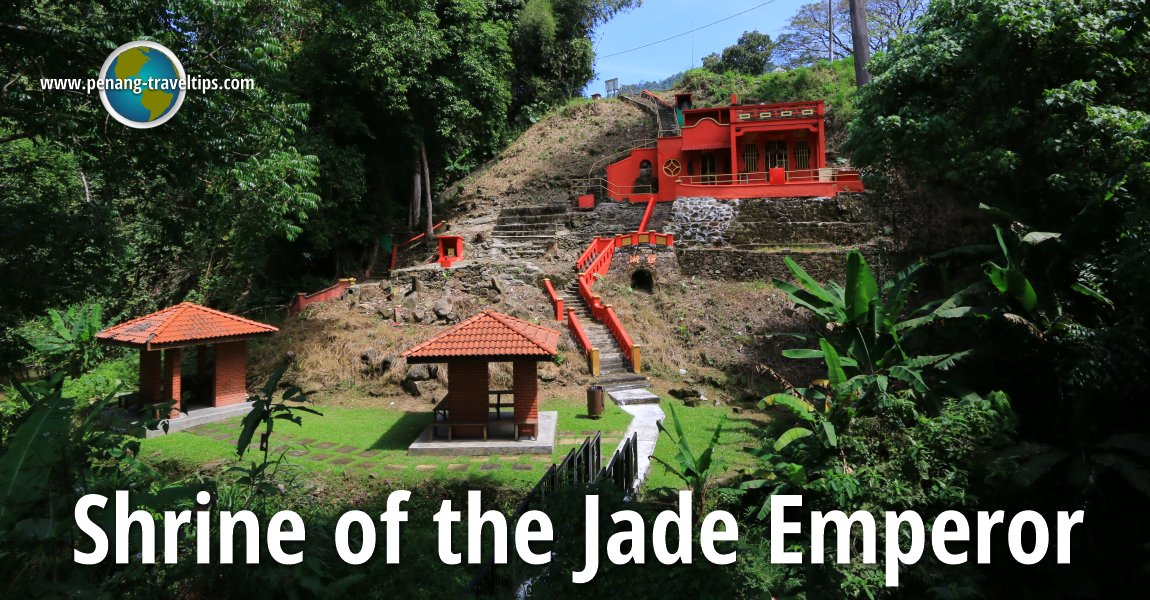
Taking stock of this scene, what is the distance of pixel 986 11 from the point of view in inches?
422

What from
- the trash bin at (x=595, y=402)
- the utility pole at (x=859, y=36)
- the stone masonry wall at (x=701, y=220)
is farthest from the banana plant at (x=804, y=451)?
the utility pole at (x=859, y=36)

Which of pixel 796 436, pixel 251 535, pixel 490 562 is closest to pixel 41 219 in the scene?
pixel 251 535

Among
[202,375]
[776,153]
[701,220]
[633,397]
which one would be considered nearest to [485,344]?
[633,397]

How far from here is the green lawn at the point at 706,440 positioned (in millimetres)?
9719

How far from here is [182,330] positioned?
45.1 feet

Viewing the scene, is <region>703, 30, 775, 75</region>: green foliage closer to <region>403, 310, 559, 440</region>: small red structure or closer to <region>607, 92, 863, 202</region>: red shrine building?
<region>607, 92, 863, 202</region>: red shrine building

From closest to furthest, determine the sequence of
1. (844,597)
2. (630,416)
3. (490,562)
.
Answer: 1. (490,562)
2. (844,597)
3. (630,416)

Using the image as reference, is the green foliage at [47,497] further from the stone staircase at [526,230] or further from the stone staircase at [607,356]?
the stone staircase at [526,230]

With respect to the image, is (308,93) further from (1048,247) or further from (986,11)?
(1048,247)

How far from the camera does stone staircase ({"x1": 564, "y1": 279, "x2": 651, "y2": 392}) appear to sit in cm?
1612

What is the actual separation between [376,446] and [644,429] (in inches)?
212

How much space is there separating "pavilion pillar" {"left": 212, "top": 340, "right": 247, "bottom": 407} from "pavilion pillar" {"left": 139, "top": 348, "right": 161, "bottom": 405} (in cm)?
117

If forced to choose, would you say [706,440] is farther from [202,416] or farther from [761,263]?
[202,416]

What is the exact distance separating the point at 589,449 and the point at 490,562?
12.0ft
